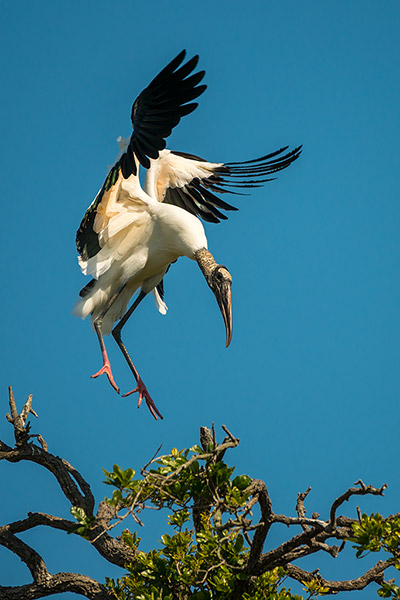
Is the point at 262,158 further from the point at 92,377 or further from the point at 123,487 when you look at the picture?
the point at 123,487

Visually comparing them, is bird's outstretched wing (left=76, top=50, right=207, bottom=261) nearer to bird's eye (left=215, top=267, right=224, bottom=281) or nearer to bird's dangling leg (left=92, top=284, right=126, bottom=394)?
bird's eye (left=215, top=267, right=224, bottom=281)

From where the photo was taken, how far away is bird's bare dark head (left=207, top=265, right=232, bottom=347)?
18.3 feet

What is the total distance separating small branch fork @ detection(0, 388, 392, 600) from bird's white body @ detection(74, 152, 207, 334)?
1643 mm

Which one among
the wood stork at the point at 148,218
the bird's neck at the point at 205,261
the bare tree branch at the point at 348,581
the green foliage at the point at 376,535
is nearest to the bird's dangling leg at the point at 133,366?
the wood stork at the point at 148,218

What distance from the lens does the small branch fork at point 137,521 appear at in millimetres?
3447

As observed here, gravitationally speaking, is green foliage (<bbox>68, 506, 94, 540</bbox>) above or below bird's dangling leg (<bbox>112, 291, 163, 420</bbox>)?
below

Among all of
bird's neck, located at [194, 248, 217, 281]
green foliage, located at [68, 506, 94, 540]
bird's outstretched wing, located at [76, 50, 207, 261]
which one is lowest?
green foliage, located at [68, 506, 94, 540]

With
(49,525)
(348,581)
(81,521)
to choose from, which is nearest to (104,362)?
(49,525)

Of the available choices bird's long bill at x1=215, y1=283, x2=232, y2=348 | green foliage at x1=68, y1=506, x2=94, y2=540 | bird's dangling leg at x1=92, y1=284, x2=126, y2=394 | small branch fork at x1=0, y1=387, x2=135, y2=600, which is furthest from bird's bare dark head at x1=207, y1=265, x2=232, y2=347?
green foliage at x1=68, y1=506, x2=94, y2=540

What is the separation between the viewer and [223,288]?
5684mm

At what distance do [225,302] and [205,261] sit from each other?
0.43 meters

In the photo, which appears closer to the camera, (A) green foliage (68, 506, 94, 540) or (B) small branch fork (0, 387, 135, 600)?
(A) green foliage (68, 506, 94, 540)

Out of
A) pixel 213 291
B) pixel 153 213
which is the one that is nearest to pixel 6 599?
pixel 213 291

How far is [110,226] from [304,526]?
126 inches
